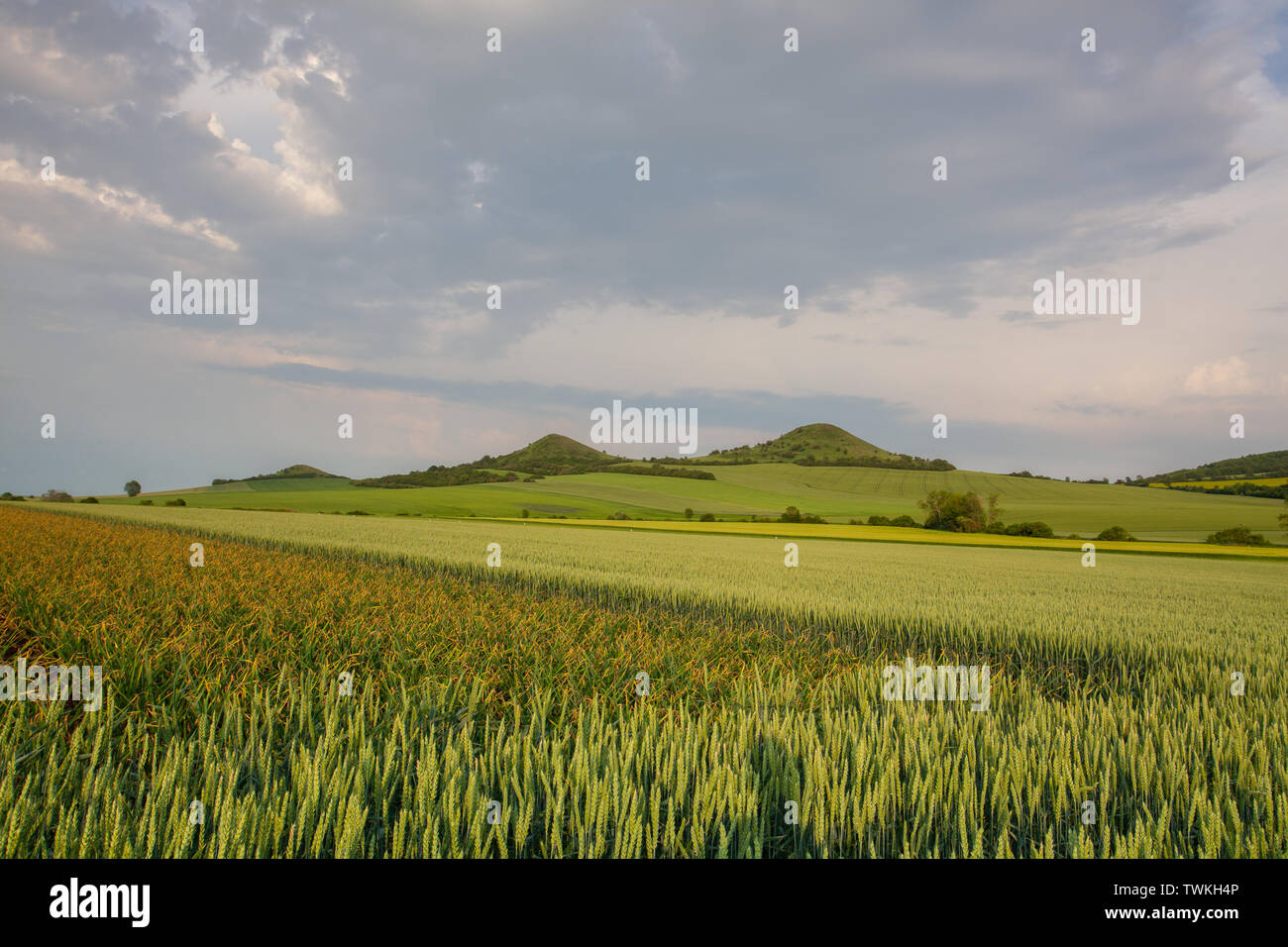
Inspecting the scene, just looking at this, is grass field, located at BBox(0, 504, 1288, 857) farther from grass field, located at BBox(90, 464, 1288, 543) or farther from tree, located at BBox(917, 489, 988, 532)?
grass field, located at BBox(90, 464, 1288, 543)

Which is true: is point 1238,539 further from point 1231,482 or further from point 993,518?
point 1231,482

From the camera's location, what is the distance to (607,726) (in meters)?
3.65

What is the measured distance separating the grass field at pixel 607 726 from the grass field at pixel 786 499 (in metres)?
48.2

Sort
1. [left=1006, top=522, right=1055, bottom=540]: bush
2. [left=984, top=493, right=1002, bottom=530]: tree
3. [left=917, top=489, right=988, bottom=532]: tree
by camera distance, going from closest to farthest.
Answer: [left=1006, top=522, right=1055, bottom=540]: bush, [left=984, top=493, right=1002, bottom=530]: tree, [left=917, top=489, right=988, bottom=532]: tree

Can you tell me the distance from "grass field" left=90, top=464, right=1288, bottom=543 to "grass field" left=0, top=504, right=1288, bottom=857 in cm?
4821

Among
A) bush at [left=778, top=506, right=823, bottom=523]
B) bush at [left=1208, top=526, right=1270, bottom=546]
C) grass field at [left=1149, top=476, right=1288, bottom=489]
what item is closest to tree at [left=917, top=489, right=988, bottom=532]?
bush at [left=778, top=506, right=823, bottom=523]

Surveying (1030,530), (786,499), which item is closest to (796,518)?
(786,499)

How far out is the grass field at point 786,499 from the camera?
2103 inches

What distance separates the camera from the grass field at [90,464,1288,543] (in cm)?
5341

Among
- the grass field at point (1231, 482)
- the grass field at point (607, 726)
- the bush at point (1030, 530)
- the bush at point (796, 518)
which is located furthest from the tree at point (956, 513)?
the grass field at point (1231, 482)

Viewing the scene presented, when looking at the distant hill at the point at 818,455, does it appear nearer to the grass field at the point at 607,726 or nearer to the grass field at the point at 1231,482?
the grass field at the point at 1231,482

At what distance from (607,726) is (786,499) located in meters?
71.0

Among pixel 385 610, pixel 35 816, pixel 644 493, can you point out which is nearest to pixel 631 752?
pixel 35 816
